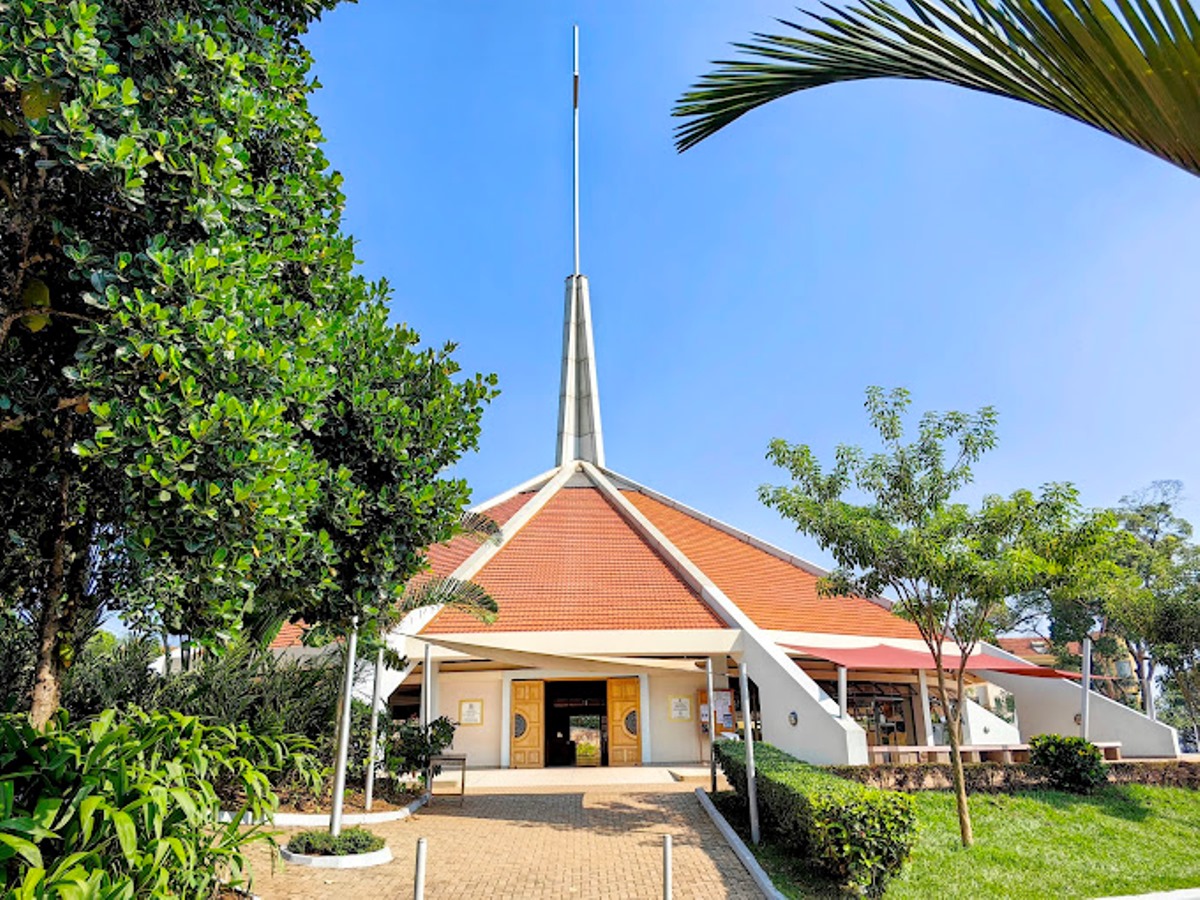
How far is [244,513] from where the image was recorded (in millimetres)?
4543

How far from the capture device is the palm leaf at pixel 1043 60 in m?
1.62

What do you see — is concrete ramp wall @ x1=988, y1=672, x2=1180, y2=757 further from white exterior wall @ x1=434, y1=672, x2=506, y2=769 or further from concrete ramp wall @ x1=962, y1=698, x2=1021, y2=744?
white exterior wall @ x1=434, y1=672, x2=506, y2=769

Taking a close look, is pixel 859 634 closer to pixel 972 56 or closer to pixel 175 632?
pixel 175 632

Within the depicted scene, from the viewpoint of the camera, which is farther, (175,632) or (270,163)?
(270,163)

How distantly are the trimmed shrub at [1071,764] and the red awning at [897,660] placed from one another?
2.53 metres

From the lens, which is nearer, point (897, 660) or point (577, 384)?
point (897, 660)

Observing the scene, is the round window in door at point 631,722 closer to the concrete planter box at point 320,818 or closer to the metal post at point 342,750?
the concrete planter box at point 320,818

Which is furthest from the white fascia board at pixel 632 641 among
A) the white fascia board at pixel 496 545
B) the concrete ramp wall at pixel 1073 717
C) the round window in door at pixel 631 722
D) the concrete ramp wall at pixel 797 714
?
the concrete ramp wall at pixel 1073 717

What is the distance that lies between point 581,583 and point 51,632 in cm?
1696

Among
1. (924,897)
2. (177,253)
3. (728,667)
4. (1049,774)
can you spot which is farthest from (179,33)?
(728,667)

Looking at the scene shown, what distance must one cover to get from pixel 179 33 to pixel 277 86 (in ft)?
2.80

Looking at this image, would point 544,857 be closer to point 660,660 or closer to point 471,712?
point 660,660

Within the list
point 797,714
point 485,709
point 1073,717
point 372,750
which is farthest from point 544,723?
point 1073,717

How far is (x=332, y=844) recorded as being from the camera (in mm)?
8805
